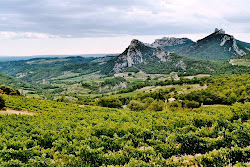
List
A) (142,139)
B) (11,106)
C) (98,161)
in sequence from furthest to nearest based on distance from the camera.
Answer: (11,106)
(142,139)
(98,161)

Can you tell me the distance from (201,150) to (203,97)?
77.2 m

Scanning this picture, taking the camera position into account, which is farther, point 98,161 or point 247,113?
point 247,113

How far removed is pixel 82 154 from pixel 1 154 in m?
7.92

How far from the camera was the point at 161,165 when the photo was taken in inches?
615

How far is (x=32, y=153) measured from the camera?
19.4 m

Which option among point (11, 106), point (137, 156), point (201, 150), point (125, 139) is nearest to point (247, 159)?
point (201, 150)

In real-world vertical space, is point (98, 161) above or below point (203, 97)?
above

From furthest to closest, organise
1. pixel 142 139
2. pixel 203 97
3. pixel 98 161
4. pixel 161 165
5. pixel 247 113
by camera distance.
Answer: pixel 203 97 → pixel 247 113 → pixel 142 139 → pixel 98 161 → pixel 161 165

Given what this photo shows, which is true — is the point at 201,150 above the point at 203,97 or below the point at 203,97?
Result: above

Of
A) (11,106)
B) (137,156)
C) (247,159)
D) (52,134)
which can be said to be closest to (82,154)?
(137,156)

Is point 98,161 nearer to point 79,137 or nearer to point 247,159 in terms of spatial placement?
point 79,137

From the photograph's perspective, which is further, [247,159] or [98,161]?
[98,161]

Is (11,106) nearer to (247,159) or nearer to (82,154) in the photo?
(82,154)

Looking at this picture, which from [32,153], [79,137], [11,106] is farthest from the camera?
[11,106]
